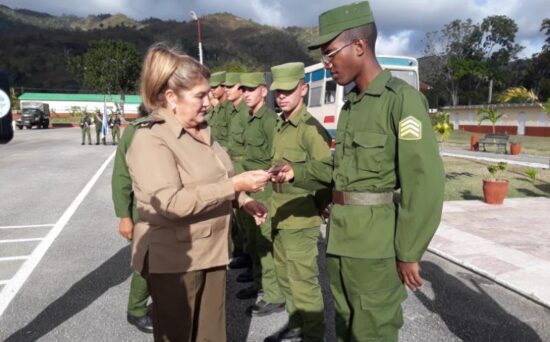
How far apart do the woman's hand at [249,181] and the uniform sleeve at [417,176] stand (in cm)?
64

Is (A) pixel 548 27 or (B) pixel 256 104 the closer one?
(B) pixel 256 104

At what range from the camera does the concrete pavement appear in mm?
4168

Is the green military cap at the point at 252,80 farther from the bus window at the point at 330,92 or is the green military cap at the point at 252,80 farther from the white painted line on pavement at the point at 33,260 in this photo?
the bus window at the point at 330,92

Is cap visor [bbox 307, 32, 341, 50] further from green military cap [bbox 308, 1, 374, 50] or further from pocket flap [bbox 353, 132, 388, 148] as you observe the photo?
pocket flap [bbox 353, 132, 388, 148]

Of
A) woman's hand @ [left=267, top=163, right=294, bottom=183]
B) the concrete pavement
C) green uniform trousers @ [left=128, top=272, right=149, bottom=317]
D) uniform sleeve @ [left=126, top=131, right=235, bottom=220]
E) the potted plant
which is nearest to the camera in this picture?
uniform sleeve @ [left=126, top=131, right=235, bottom=220]

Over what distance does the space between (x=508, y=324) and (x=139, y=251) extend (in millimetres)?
2941

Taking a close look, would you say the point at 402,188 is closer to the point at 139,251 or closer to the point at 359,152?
the point at 359,152

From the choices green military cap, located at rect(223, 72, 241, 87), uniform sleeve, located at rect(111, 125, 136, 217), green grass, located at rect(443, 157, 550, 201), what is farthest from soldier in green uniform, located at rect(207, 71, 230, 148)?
green grass, located at rect(443, 157, 550, 201)

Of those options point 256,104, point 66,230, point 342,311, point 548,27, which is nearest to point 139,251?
point 342,311

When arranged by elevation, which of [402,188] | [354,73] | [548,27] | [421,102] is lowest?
[402,188]

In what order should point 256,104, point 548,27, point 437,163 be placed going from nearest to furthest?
point 437,163 < point 256,104 < point 548,27

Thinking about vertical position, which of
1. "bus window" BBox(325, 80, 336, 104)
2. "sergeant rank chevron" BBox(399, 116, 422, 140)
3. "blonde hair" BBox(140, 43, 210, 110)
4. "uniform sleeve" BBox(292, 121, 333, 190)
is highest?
"bus window" BBox(325, 80, 336, 104)

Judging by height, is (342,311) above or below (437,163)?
below

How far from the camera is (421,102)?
6.31 feet
